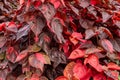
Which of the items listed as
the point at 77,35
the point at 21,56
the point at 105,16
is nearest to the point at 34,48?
the point at 21,56

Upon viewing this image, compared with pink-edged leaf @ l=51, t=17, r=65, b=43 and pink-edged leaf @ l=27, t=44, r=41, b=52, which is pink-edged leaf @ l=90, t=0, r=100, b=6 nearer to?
pink-edged leaf @ l=51, t=17, r=65, b=43

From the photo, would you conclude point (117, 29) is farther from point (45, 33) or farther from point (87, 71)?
point (45, 33)

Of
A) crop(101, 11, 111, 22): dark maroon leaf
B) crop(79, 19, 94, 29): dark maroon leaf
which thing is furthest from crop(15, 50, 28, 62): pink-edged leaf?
crop(101, 11, 111, 22): dark maroon leaf

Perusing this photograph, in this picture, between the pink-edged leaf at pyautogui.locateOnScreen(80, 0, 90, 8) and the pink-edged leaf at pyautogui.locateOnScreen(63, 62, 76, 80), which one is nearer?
the pink-edged leaf at pyautogui.locateOnScreen(63, 62, 76, 80)

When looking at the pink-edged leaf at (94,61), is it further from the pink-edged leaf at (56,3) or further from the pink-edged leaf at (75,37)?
the pink-edged leaf at (56,3)

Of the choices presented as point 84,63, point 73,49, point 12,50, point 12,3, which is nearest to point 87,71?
point 84,63
